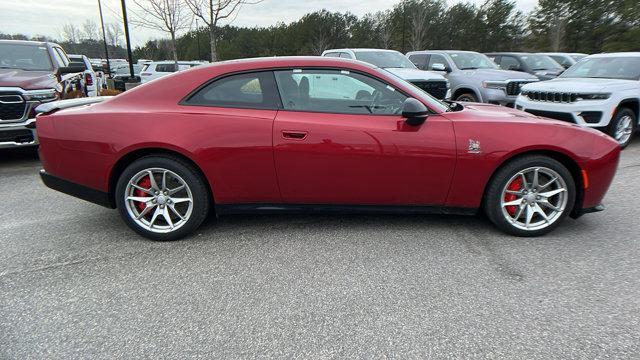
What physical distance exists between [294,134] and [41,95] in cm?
496

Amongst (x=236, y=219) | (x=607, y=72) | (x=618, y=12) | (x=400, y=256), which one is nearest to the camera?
(x=400, y=256)

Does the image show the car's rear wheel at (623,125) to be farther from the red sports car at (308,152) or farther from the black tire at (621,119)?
the red sports car at (308,152)

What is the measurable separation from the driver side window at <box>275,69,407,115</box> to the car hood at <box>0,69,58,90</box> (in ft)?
15.7

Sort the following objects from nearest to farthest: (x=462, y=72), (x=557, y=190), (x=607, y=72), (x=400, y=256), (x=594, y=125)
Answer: (x=400, y=256)
(x=557, y=190)
(x=594, y=125)
(x=607, y=72)
(x=462, y=72)

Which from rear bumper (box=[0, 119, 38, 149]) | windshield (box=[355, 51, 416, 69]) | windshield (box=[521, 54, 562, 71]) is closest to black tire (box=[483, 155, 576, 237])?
rear bumper (box=[0, 119, 38, 149])

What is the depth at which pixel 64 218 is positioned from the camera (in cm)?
408

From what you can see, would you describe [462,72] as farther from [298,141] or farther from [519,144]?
[298,141]

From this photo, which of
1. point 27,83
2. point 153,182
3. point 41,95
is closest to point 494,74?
point 153,182

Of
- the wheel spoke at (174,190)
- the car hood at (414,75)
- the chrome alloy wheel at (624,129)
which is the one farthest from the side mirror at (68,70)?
the chrome alloy wheel at (624,129)

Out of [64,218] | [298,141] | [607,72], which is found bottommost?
[64,218]

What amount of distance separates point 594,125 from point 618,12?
29.8 metres

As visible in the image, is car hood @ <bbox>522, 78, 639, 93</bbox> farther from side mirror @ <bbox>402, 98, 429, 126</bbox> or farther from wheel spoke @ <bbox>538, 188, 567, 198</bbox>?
side mirror @ <bbox>402, 98, 429, 126</bbox>

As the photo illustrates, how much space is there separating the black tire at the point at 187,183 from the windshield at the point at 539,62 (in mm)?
11034

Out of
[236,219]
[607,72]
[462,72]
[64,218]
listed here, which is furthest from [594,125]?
[64,218]
